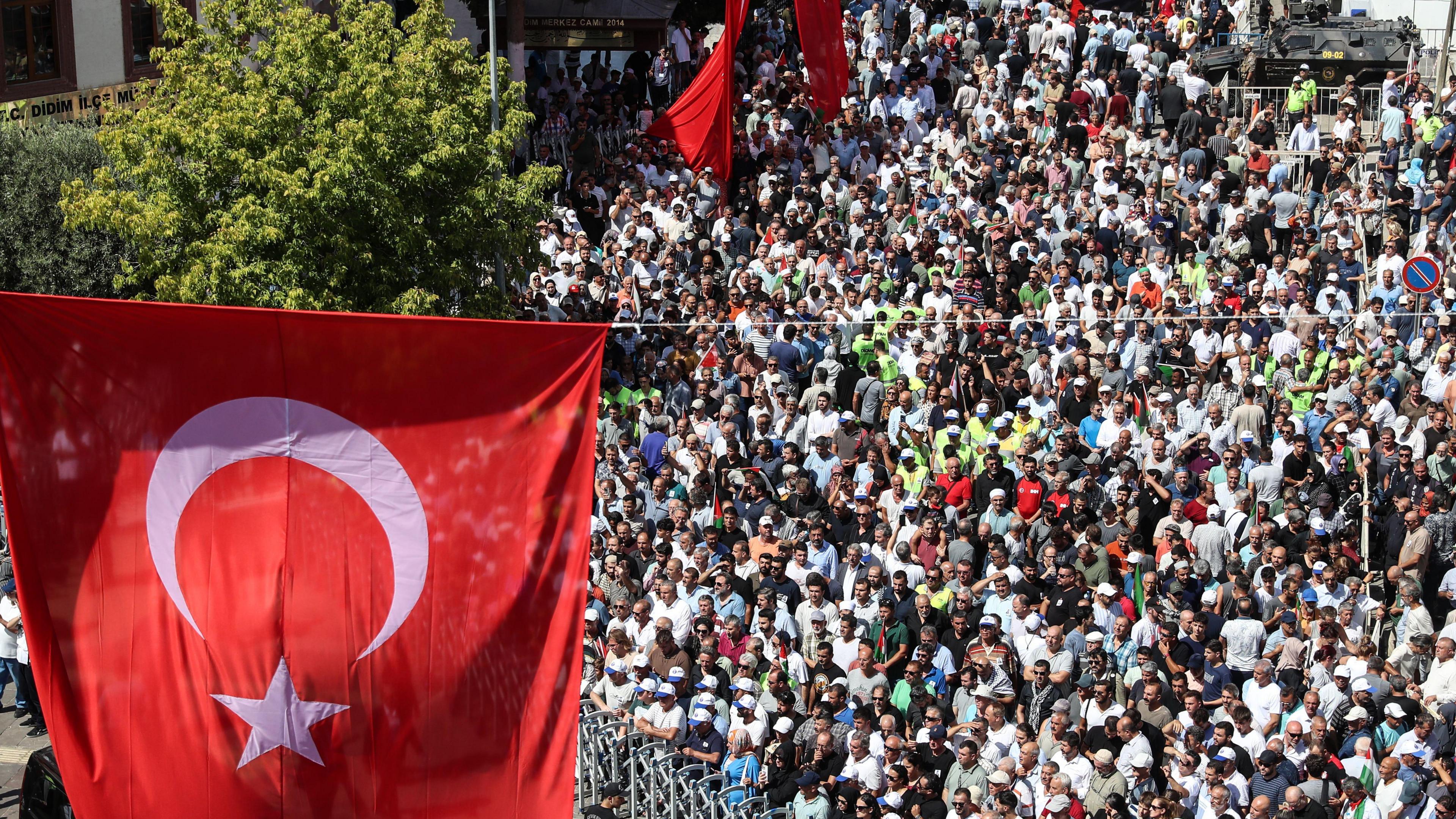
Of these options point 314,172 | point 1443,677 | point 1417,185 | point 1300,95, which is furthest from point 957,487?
point 1300,95

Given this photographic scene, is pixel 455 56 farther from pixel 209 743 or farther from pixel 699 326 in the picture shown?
pixel 209 743

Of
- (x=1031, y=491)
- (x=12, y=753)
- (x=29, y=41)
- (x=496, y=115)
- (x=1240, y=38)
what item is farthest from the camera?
(x=1240, y=38)

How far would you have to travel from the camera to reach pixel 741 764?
1291 cm

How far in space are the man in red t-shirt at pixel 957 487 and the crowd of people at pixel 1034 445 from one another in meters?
0.08

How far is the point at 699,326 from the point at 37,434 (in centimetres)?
1507

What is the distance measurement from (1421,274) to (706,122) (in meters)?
9.53

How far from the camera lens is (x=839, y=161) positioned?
2447 cm

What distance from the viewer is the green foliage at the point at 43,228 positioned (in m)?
22.3

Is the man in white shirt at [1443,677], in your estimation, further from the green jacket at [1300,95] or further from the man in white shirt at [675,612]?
the green jacket at [1300,95]

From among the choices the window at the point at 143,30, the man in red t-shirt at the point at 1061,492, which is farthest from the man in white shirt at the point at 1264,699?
the window at the point at 143,30

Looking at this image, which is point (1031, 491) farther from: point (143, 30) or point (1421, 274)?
point (143, 30)

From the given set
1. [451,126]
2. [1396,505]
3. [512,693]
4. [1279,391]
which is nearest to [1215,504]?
[1396,505]

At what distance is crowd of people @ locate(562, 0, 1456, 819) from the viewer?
499 inches

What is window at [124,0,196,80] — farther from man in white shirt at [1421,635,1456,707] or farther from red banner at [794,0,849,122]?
man in white shirt at [1421,635,1456,707]
